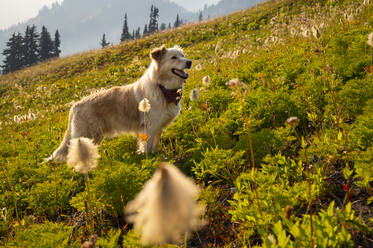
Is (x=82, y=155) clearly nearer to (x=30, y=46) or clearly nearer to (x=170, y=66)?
(x=170, y=66)

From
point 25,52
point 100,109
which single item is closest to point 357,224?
point 100,109

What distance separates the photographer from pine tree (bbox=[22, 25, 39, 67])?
71.5m

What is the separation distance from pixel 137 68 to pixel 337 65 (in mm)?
14998

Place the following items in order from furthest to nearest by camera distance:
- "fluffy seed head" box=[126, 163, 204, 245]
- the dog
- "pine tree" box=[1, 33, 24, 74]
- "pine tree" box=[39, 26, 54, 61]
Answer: "pine tree" box=[39, 26, 54, 61] < "pine tree" box=[1, 33, 24, 74] < the dog < "fluffy seed head" box=[126, 163, 204, 245]

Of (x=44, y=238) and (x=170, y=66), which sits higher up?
(x=170, y=66)

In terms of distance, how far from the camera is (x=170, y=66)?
523 cm

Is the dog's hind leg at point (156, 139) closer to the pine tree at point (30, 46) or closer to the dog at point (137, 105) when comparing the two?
the dog at point (137, 105)

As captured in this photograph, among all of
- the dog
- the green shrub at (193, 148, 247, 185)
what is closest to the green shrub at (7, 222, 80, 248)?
the green shrub at (193, 148, 247, 185)

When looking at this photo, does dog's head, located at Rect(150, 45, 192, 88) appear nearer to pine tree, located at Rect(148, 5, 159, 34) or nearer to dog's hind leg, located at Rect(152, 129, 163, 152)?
dog's hind leg, located at Rect(152, 129, 163, 152)

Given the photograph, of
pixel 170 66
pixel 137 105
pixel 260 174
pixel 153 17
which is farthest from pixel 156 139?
pixel 153 17

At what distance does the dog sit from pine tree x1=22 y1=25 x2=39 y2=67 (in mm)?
83757

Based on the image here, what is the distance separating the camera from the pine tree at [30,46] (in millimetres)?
71500

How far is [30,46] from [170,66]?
85.6m

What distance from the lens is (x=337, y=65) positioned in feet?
14.6
